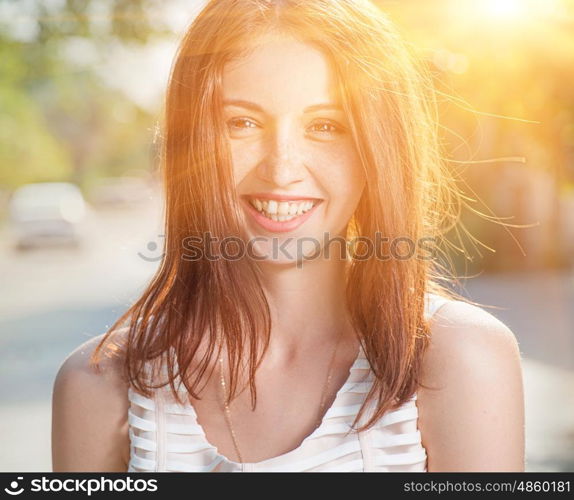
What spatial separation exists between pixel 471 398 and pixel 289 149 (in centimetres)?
71

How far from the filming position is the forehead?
6.34ft

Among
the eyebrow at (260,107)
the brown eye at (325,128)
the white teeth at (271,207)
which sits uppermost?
the eyebrow at (260,107)

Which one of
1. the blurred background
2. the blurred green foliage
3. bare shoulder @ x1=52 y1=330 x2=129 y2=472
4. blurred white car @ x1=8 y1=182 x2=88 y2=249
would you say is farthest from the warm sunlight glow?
blurred white car @ x1=8 y1=182 x2=88 y2=249

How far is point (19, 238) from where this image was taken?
2281 centimetres

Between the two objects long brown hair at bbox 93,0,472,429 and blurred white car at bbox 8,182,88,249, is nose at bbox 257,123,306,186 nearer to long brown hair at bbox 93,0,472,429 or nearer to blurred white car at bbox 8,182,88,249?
long brown hair at bbox 93,0,472,429

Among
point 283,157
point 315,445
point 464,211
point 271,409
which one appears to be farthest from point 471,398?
point 464,211

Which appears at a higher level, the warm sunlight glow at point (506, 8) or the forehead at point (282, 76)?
the warm sunlight glow at point (506, 8)

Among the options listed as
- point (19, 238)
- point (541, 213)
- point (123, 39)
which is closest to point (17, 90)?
point (19, 238)

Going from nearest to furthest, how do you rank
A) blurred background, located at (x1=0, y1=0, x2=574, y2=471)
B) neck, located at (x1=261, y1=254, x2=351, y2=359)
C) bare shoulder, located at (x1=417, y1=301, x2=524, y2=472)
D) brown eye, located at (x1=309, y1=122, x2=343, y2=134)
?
bare shoulder, located at (x1=417, y1=301, x2=524, y2=472) → brown eye, located at (x1=309, y1=122, x2=343, y2=134) → neck, located at (x1=261, y1=254, x2=351, y2=359) → blurred background, located at (x1=0, y1=0, x2=574, y2=471)

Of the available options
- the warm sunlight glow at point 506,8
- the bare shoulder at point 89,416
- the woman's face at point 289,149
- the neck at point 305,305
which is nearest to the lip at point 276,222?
the woman's face at point 289,149

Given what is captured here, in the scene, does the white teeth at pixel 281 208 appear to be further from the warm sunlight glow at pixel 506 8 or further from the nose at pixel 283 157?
the warm sunlight glow at pixel 506 8

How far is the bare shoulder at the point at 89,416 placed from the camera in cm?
202

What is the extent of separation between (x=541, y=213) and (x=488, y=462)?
1706 cm
